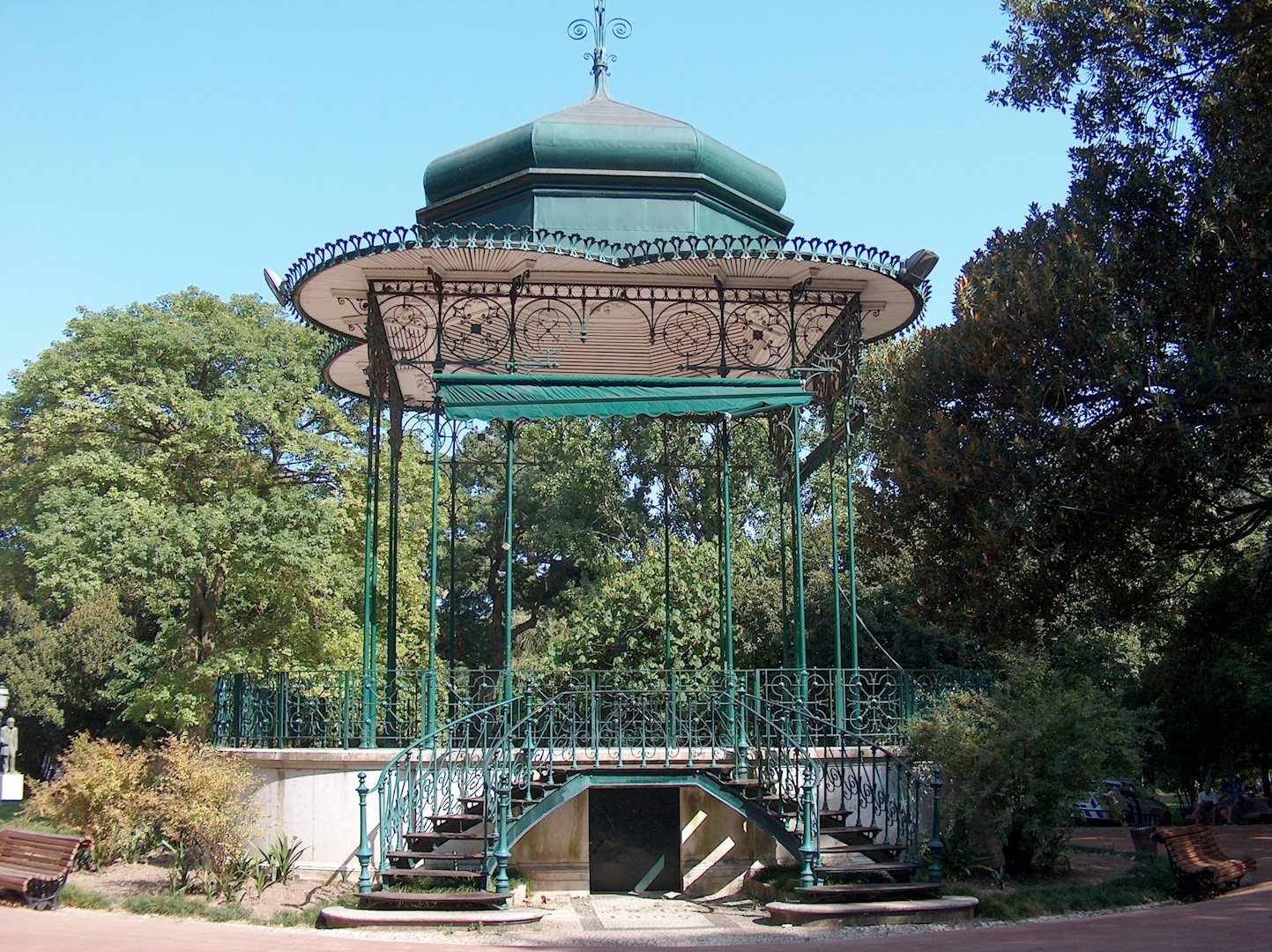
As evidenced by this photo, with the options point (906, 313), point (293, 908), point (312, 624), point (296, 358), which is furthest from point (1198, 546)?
point (296, 358)

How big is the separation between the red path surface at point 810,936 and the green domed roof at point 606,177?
28.0 ft

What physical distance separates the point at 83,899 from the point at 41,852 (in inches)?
25.7

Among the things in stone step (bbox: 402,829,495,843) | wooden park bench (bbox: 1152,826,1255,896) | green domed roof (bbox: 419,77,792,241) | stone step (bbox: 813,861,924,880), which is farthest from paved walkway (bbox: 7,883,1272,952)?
green domed roof (bbox: 419,77,792,241)

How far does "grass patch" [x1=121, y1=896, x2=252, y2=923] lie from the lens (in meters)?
11.0

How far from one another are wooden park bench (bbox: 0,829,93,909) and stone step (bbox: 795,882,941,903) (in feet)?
22.9

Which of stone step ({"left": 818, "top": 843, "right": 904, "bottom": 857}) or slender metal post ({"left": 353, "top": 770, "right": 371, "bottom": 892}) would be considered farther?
stone step ({"left": 818, "top": 843, "right": 904, "bottom": 857})

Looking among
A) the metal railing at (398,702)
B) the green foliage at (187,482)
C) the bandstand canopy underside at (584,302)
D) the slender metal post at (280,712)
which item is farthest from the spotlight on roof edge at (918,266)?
the green foliage at (187,482)

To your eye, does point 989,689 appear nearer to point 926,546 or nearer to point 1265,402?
point 926,546

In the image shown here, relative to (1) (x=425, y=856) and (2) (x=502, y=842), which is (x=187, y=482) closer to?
(1) (x=425, y=856)

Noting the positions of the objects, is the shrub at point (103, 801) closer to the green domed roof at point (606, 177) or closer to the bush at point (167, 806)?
the bush at point (167, 806)

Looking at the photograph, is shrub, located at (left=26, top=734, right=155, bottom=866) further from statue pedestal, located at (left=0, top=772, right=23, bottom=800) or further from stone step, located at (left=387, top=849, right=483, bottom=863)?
stone step, located at (left=387, top=849, right=483, bottom=863)

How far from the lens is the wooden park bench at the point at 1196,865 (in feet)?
38.2

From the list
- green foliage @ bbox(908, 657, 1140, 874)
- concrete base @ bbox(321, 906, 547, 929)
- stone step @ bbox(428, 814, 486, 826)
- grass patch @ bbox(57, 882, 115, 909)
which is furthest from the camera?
stone step @ bbox(428, 814, 486, 826)

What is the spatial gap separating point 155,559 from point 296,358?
6.00 m
